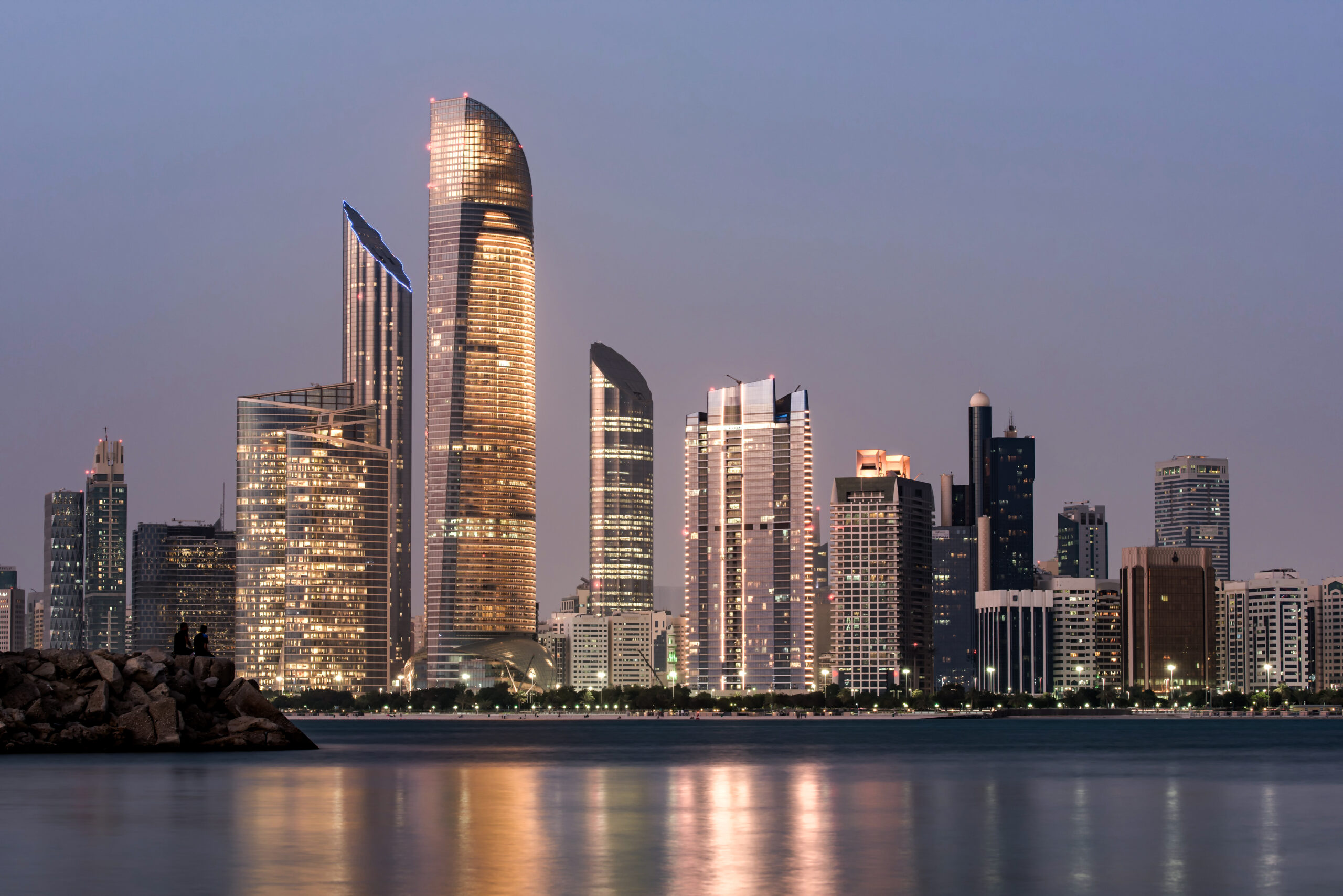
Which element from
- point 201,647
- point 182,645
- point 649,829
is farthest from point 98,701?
point 649,829

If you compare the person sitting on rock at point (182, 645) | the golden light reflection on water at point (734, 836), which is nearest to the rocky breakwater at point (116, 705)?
Result: the person sitting on rock at point (182, 645)

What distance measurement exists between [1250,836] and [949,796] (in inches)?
846

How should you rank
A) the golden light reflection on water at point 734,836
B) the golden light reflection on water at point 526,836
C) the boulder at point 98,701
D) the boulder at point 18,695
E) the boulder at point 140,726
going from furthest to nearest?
1. the boulder at point 98,701
2. the boulder at point 140,726
3. the boulder at point 18,695
4. the golden light reflection on water at point 734,836
5. the golden light reflection on water at point 526,836

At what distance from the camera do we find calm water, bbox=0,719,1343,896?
36938 mm

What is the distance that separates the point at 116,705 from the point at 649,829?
56884 mm

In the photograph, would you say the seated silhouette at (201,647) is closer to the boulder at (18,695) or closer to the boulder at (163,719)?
the boulder at (163,719)

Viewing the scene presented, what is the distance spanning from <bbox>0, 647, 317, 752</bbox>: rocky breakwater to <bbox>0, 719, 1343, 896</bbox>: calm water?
4.31m

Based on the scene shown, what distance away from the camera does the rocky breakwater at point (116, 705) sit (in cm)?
9600

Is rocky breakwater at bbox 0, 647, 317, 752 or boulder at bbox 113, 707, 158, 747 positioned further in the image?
boulder at bbox 113, 707, 158, 747

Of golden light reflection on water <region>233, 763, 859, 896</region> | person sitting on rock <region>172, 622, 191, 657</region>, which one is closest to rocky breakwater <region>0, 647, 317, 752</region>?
person sitting on rock <region>172, 622, 191, 657</region>

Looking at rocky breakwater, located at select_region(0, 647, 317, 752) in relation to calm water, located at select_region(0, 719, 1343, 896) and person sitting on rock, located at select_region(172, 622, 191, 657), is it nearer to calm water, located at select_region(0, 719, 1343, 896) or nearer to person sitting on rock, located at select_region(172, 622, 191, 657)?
person sitting on rock, located at select_region(172, 622, 191, 657)

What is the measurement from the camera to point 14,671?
96000mm

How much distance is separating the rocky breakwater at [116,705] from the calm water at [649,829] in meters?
4.31

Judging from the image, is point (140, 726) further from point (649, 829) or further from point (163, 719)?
point (649, 829)
